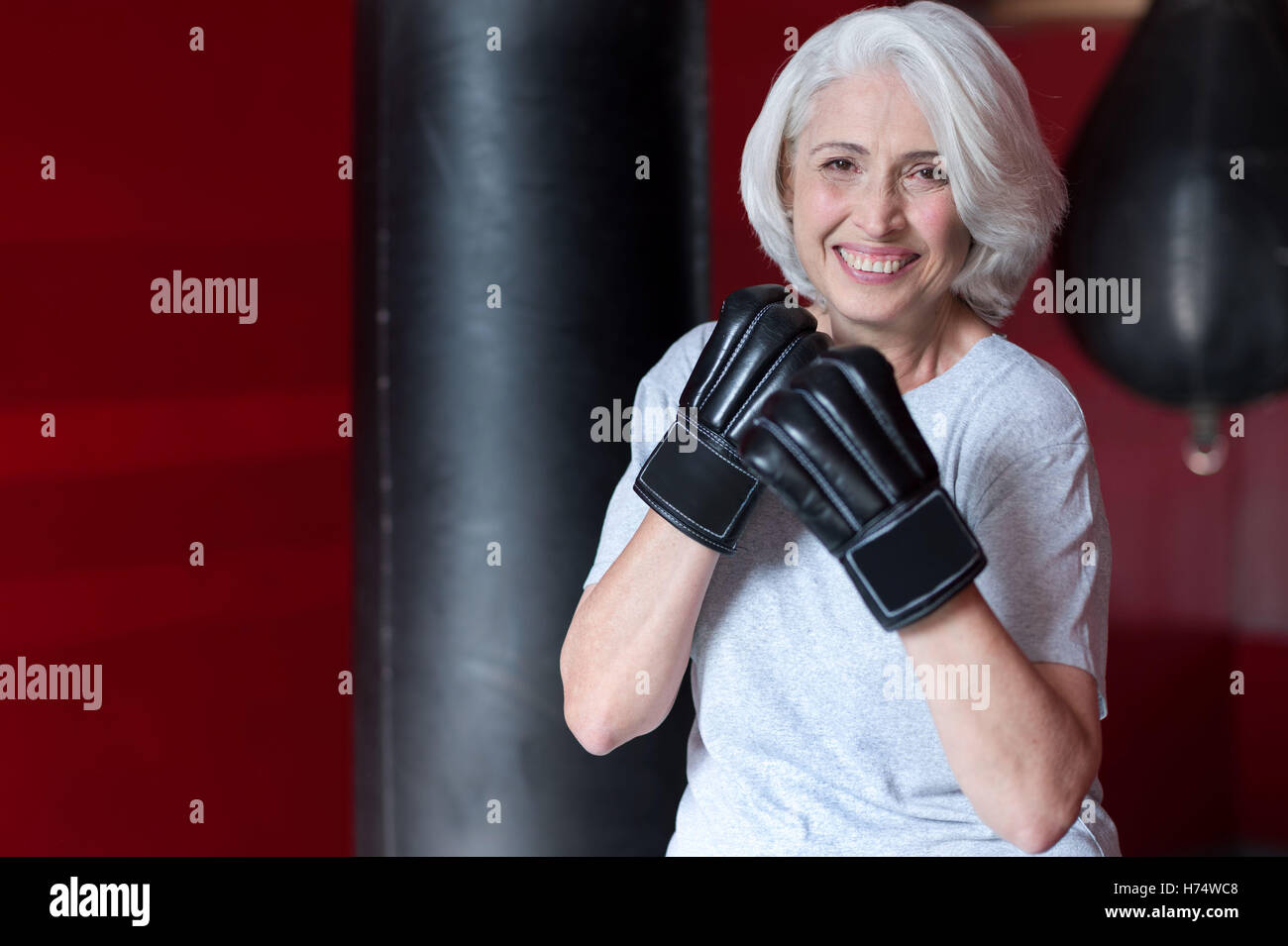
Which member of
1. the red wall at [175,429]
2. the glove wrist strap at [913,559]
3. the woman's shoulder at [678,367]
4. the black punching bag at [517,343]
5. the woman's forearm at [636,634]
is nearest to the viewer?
the glove wrist strap at [913,559]

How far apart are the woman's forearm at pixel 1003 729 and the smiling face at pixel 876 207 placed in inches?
10.3

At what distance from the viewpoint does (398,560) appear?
4.29ft

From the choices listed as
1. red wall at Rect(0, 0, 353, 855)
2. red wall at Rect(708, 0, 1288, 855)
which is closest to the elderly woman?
red wall at Rect(0, 0, 353, 855)

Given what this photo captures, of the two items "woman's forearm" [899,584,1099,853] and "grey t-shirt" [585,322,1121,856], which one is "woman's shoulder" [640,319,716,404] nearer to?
"grey t-shirt" [585,322,1121,856]

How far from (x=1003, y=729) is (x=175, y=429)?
51.8 inches

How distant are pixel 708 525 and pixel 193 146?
4.02 feet

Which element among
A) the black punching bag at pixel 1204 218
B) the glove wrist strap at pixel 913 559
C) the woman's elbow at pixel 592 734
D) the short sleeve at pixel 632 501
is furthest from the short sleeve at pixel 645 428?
the black punching bag at pixel 1204 218

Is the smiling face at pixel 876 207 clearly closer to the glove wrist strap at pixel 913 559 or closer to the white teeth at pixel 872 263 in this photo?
the white teeth at pixel 872 263

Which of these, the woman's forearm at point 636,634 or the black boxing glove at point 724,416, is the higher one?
the black boxing glove at point 724,416

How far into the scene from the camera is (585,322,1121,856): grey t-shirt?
2.86 feet

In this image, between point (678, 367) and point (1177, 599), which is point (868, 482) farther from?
point (1177, 599)

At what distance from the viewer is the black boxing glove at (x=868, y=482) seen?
790 millimetres

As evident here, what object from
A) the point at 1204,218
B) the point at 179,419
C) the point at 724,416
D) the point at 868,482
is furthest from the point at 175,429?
the point at 1204,218

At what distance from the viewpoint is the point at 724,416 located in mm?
881
